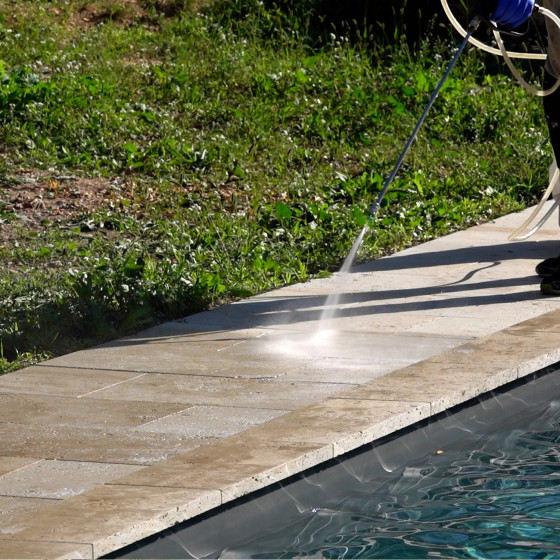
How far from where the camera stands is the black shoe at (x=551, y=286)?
21.2 feet

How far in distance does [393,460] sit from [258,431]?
463mm

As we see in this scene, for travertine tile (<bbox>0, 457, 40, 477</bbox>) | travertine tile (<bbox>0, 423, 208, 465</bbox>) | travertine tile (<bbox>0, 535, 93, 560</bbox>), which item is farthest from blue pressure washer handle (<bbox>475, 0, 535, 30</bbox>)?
travertine tile (<bbox>0, 535, 93, 560</bbox>)

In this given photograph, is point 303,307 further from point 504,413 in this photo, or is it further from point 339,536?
point 339,536

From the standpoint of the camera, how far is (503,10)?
5941mm

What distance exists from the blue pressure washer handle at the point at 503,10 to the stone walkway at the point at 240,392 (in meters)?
1.46

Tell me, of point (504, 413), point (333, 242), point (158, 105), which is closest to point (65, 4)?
point (158, 105)

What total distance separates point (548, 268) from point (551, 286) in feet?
0.62

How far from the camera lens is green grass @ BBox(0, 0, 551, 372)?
6551 millimetres

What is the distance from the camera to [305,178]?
9.38m

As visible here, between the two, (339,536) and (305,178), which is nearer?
(339,536)

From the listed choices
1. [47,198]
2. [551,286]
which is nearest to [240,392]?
[551,286]

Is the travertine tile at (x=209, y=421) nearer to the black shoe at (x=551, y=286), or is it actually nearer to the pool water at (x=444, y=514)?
the pool water at (x=444, y=514)

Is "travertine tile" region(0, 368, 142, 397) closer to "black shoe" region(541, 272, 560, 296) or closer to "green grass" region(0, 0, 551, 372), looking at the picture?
"green grass" region(0, 0, 551, 372)

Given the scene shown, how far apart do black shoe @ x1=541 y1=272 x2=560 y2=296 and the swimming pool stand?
2016mm
